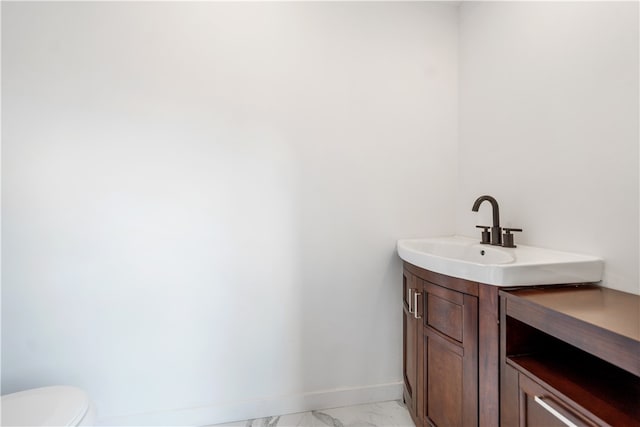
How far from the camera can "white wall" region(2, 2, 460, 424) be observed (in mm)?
1328

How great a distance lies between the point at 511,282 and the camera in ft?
2.90

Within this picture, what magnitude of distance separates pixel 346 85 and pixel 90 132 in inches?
50.2

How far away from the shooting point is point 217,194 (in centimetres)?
145

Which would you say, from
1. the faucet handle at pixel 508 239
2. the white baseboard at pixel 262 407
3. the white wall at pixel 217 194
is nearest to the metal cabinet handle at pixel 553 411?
the faucet handle at pixel 508 239

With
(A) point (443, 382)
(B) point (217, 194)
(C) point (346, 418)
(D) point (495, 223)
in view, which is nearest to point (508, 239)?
(D) point (495, 223)

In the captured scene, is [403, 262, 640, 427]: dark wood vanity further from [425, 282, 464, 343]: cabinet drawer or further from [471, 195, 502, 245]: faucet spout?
[471, 195, 502, 245]: faucet spout

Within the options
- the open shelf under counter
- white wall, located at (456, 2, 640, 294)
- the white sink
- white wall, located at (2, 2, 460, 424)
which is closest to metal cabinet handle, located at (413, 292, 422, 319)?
the white sink

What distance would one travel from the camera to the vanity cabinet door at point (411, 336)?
1322mm

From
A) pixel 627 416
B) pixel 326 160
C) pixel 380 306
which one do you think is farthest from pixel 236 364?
pixel 627 416

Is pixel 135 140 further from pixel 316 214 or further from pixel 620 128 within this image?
pixel 620 128

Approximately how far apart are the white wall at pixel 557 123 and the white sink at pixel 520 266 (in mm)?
72

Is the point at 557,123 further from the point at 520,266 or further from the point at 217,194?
the point at 217,194

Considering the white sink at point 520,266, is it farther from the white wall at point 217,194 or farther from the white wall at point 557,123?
the white wall at point 217,194

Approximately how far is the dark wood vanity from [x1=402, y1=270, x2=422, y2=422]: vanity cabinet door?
0.8 inches
